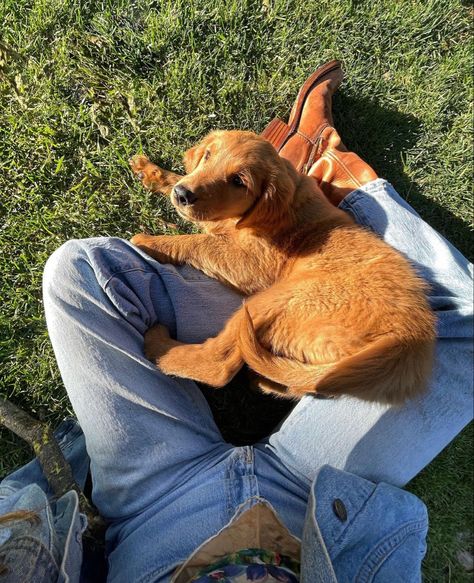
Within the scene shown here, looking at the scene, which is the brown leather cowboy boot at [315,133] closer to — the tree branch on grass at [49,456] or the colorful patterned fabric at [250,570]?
the colorful patterned fabric at [250,570]

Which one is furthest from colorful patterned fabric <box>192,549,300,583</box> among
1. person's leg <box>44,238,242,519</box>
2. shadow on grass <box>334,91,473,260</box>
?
shadow on grass <box>334,91,473,260</box>

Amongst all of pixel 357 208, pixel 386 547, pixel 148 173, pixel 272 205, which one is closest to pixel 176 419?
pixel 386 547

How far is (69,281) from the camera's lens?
1.88m

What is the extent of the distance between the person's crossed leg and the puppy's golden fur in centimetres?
15

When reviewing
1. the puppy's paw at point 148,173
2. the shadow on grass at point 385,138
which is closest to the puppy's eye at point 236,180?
the puppy's paw at point 148,173

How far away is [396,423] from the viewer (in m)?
1.97

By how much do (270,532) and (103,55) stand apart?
9.34ft

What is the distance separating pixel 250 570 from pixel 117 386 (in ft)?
2.82

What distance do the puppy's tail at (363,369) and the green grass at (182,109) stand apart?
1004 mm

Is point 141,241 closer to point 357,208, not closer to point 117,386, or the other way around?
point 117,386

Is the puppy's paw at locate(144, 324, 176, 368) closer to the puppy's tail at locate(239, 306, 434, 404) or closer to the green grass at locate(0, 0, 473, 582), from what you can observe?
the puppy's tail at locate(239, 306, 434, 404)

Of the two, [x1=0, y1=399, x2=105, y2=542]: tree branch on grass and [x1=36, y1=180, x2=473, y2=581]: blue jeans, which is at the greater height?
[x1=36, y1=180, x2=473, y2=581]: blue jeans

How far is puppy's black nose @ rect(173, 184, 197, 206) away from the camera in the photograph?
6.88 feet

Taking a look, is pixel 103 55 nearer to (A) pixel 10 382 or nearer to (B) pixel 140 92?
(B) pixel 140 92
